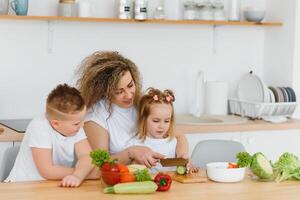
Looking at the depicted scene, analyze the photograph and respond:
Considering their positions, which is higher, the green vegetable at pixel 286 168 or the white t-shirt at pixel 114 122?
the white t-shirt at pixel 114 122

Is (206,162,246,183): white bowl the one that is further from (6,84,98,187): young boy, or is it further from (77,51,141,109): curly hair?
(77,51,141,109): curly hair

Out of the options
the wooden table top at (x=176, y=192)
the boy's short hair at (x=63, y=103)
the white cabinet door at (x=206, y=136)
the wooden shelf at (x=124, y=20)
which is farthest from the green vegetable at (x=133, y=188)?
the wooden shelf at (x=124, y=20)

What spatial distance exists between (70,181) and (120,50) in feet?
6.09

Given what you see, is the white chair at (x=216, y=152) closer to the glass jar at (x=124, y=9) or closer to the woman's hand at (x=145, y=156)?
the woman's hand at (x=145, y=156)

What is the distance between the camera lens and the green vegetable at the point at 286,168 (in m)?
2.59

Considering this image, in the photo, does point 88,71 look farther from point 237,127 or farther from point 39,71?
point 237,127

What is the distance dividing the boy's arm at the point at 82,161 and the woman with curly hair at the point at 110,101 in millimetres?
307

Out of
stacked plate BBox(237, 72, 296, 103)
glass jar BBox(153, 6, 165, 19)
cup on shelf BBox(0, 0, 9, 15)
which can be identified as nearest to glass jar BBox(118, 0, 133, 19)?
glass jar BBox(153, 6, 165, 19)

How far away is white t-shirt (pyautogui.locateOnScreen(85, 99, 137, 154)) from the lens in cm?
302

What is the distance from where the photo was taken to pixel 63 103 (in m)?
2.55

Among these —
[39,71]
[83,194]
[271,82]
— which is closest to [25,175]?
[83,194]

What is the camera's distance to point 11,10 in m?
3.82

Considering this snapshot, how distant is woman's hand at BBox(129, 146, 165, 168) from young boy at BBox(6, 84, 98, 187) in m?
0.27

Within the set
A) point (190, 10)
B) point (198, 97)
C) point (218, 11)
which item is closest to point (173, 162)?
point (198, 97)
